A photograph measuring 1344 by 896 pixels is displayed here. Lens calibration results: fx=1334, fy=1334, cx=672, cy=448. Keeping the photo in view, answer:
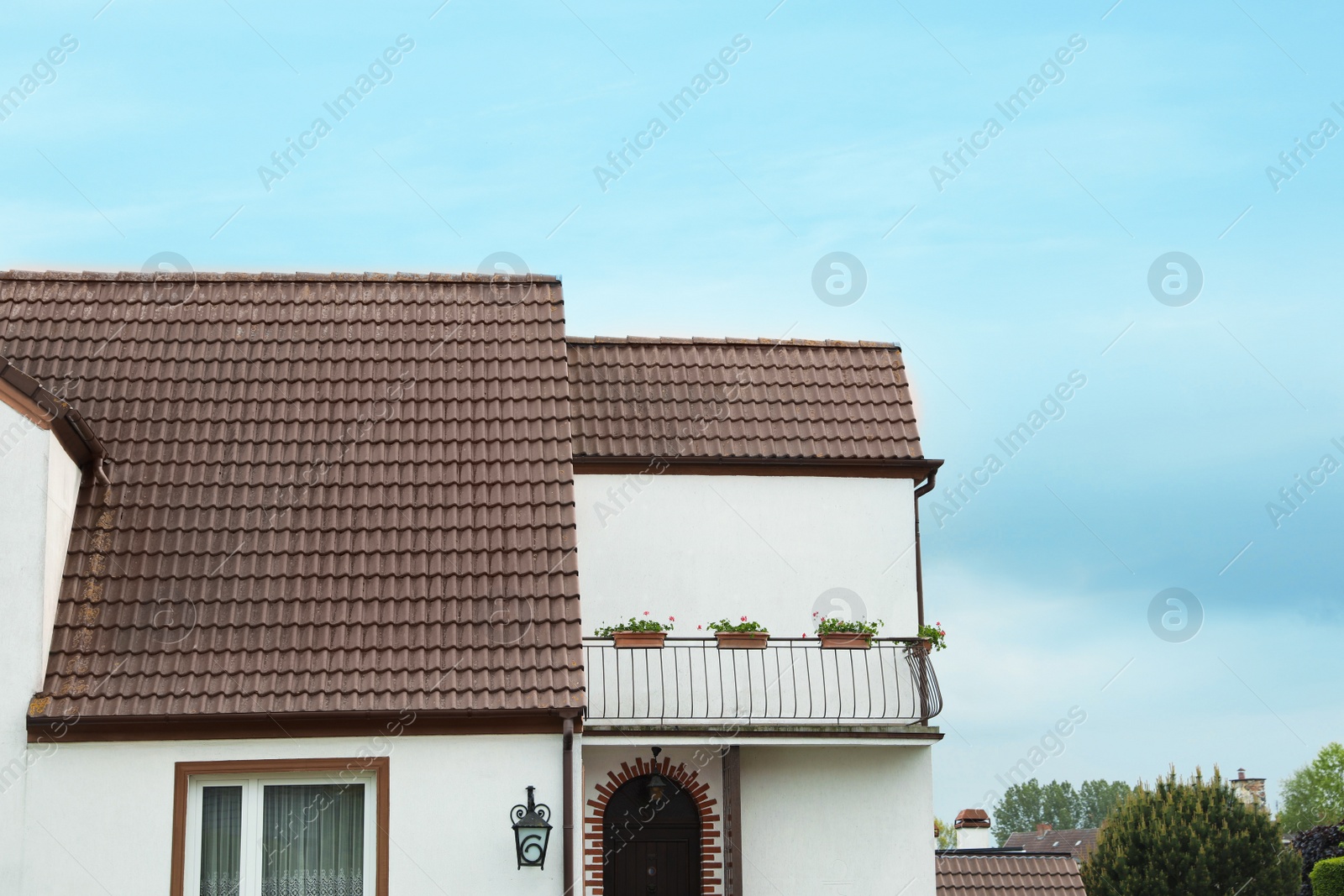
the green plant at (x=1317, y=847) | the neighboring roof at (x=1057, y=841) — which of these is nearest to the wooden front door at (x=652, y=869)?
the green plant at (x=1317, y=847)

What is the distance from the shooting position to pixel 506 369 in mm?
13594

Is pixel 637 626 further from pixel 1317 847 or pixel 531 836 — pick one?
pixel 1317 847

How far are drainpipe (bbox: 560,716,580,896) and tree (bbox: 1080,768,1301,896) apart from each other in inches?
877

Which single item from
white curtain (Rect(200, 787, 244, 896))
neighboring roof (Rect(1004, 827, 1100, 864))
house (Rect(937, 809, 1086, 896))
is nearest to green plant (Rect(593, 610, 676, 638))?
white curtain (Rect(200, 787, 244, 896))

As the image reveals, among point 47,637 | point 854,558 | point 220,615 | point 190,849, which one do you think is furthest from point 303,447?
point 854,558

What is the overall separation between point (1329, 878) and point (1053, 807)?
93827mm

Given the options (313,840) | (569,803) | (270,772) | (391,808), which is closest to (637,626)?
(569,803)

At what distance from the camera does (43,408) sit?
1080 centimetres

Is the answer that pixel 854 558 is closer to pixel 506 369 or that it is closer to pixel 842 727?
pixel 842 727

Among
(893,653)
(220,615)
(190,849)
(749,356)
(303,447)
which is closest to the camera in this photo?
(190,849)

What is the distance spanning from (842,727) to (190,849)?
6.60 metres

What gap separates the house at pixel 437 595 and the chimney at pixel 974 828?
761cm

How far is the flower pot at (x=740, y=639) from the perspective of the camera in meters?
14.4

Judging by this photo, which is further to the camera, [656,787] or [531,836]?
[656,787]
